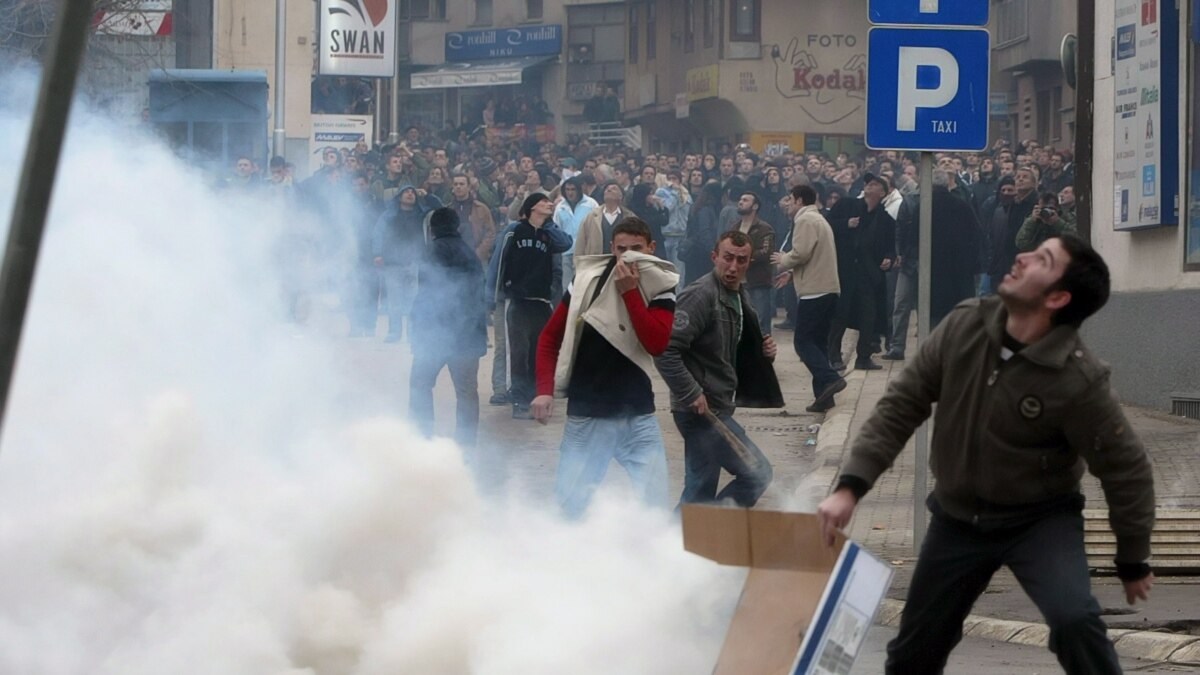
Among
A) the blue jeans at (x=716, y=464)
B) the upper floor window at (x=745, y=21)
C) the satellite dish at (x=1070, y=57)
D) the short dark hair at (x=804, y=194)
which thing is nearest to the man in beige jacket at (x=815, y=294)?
the short dark hair at (x=804, y=194)

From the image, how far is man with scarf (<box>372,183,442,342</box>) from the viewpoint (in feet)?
45.6

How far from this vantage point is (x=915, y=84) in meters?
8.12

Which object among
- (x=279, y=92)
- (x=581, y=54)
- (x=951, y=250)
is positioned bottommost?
(x=951, y=250)

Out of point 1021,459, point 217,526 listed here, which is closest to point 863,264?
point 217,526

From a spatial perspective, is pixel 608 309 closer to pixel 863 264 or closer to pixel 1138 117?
pixel 1138 117

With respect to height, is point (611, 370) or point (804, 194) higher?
point (804, 194)

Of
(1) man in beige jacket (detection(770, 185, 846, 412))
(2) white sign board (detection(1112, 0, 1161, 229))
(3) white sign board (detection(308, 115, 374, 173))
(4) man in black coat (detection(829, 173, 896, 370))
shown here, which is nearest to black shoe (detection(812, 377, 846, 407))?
(1) man in beige jacket (detection(770, 185, 846, 412))

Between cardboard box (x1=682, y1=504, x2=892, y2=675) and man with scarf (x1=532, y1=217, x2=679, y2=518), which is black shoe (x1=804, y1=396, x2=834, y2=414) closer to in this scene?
man with scarf (x1=532, y1=217, x2=679, y2=518)

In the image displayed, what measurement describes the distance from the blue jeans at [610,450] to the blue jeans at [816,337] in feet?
21.5

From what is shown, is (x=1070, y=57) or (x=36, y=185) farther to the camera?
(x=1070, y=57)

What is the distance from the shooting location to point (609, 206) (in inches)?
731

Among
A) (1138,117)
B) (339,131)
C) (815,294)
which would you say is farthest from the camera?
(339,131)

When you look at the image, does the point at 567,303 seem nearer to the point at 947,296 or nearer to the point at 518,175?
the point at 947,296

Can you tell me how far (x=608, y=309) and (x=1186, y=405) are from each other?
6233 millimetres
